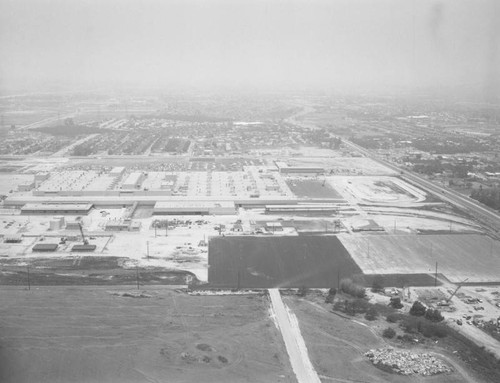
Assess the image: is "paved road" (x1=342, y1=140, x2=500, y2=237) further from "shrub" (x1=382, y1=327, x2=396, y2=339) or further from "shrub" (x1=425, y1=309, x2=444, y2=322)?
"shrub" (x1=382, y1=327, x2=396, y2=339)

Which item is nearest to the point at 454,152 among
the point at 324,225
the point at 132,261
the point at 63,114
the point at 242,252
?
the point at 324,225

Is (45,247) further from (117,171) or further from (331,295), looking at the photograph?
(117,171)

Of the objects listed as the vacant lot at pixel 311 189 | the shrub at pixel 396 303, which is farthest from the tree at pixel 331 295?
the vacant lot at pixel 311 189

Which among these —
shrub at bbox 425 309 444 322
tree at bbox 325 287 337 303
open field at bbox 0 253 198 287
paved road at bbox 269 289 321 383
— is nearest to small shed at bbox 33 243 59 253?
open field at bbox 0 253 198 287

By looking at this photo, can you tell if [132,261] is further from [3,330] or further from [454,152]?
[454,152]

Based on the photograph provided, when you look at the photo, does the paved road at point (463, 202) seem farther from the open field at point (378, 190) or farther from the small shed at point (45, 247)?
the small shed at point (45, 247)
